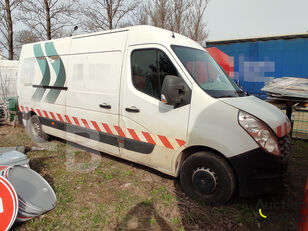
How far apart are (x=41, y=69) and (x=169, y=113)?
12.0 ft

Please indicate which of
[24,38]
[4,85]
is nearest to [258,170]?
[4,85]

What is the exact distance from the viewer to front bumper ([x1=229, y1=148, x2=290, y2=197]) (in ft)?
7.82

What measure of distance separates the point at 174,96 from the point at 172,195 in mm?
1512

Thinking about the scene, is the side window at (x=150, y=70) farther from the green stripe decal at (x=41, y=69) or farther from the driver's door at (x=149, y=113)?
the green stripe decal at (x=41, y=69)

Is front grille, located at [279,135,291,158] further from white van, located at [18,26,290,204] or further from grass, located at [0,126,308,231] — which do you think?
grass, located at [0,126,308,231]

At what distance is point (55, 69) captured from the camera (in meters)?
4.51

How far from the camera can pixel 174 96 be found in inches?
105

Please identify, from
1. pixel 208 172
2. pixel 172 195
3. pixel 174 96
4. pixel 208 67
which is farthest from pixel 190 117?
pixel 172 195

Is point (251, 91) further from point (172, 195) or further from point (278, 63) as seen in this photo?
point (172, 195)

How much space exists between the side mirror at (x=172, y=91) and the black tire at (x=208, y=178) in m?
0.80

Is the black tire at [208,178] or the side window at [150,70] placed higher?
the side window at [150,70]

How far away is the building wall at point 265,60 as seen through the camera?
25.0 feet

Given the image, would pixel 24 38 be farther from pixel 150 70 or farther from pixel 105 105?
pixel 150 70

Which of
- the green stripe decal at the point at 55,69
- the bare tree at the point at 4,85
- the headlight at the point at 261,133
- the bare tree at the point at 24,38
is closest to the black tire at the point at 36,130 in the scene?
the green stripe decal at the point at 55,69
